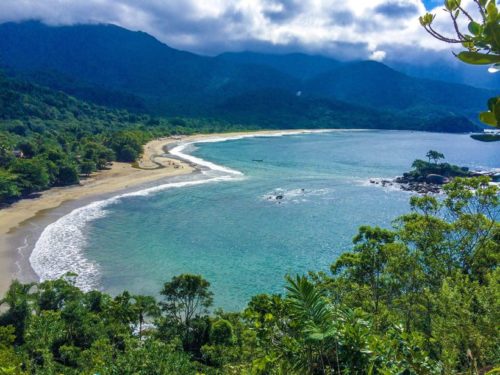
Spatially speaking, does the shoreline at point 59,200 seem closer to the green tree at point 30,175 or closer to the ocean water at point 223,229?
the ocean water at point 223,229

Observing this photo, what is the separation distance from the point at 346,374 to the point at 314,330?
2.98 ft

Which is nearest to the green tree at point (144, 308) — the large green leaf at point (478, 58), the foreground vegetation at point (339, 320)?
the foreground vegetation at point (339, 320)

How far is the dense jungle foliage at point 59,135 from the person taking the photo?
62719 millimetres

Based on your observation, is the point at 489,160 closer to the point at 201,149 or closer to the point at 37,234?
the point at 201,149

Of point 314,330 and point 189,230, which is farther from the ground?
point 314,330

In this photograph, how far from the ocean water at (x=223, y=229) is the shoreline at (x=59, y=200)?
1.62 m

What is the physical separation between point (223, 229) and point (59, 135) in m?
81.9

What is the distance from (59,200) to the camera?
5925cm

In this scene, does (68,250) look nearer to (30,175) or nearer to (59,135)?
(30,175)

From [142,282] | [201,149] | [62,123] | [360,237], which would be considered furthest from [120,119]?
[360,237]

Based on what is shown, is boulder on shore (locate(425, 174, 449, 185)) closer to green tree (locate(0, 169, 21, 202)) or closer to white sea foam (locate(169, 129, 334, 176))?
white sea foam (locate(169, 129, 334, 176))

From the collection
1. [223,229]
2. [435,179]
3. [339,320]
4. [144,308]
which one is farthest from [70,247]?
[435,179]

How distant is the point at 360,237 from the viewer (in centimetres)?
2336

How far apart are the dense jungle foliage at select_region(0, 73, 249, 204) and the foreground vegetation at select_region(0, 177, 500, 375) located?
4153cm
